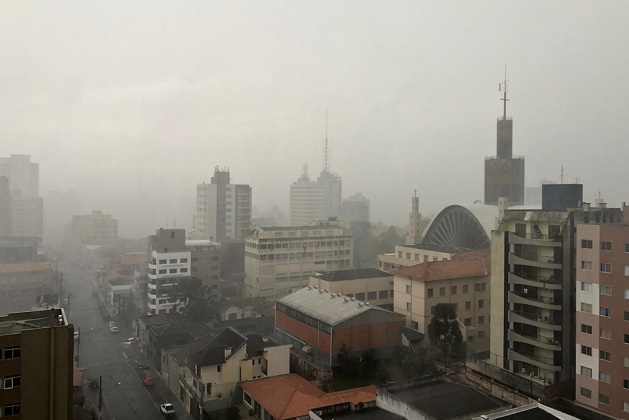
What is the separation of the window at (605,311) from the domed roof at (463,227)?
861 centimetres

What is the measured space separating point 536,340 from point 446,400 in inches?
156

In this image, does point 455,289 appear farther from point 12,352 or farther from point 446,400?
point 12,352

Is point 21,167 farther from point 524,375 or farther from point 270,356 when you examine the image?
point 524,375

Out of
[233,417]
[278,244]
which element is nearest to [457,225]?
[278,244]

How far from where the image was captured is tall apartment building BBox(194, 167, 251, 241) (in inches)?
1158

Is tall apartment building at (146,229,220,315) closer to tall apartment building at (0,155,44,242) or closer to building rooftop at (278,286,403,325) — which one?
building rooftop at (278,286,403,325)

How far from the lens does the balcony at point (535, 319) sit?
30.0 feet

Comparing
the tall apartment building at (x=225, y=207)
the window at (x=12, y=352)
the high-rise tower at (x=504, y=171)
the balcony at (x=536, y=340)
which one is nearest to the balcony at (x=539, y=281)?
the balcony at (x=536, y=340)

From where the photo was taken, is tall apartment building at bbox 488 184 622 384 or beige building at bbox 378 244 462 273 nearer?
tall apartment building at bbox 488 184 622 384

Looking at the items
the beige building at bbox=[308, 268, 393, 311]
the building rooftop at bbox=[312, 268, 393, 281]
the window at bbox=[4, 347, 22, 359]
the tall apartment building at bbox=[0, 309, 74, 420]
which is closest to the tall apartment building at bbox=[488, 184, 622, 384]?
the beige building at bbox=[308, 268, 393, 311]

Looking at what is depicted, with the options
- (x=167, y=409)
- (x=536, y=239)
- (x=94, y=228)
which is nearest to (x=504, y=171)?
(x=536, y=239)

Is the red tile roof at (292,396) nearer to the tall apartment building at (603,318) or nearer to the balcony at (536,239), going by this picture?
the tall apartment building at (603,318)

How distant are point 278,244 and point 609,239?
1233 cm

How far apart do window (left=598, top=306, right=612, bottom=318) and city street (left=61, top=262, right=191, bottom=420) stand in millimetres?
7377
